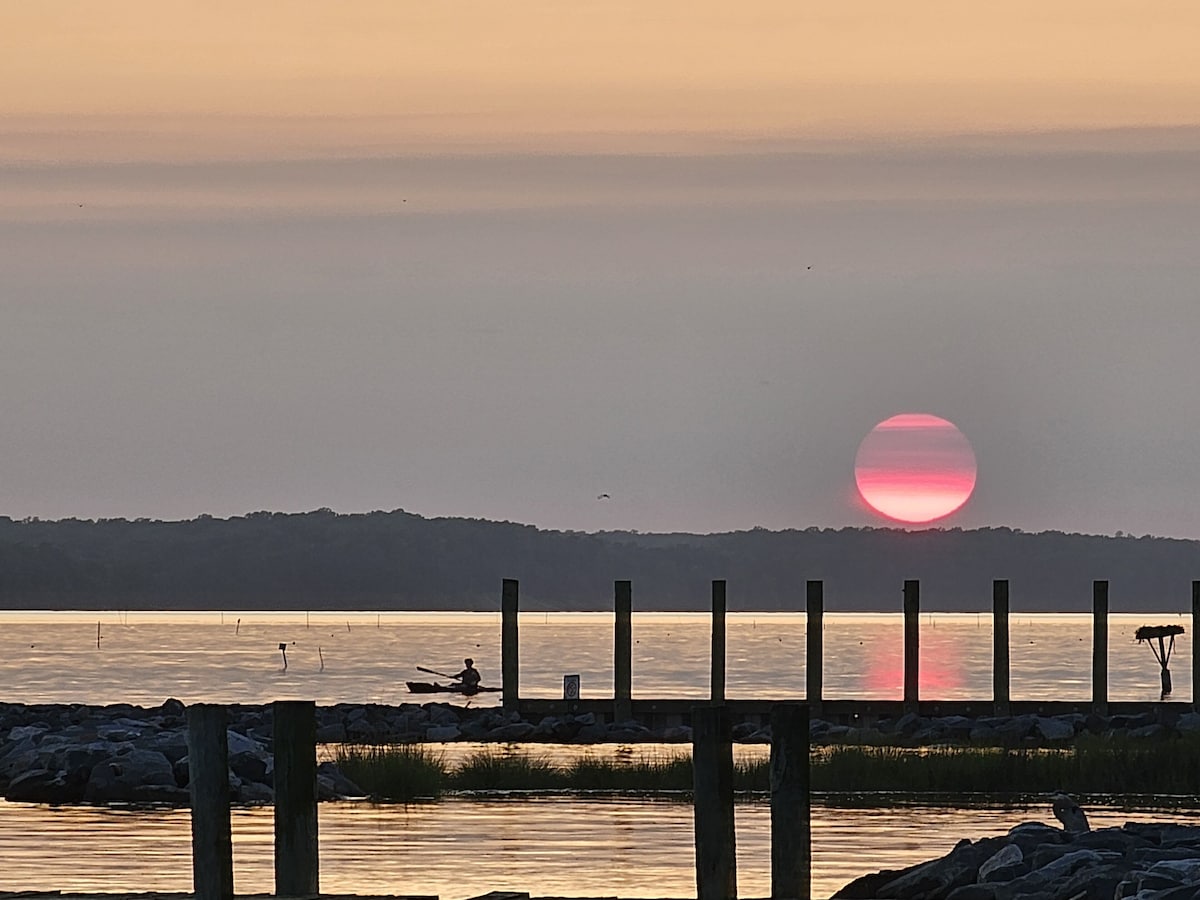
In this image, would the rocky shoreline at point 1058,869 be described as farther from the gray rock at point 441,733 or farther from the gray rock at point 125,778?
the gray rock at point 441,733

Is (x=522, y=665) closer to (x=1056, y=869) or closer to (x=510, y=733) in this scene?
(x=510, y=733)

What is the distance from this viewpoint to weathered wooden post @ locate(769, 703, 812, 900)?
19.5m

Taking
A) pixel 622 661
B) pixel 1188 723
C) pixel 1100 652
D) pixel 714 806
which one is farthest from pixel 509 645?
pixel 714 806

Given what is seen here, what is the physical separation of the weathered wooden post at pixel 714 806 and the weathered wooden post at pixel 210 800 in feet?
11.5

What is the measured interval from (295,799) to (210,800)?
76 cm

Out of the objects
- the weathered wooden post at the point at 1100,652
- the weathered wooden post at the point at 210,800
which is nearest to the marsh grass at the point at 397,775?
the weathered wooden post at the point at 210,800

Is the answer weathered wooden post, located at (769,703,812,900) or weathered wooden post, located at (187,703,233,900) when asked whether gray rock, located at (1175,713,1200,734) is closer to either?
weathered wooden post, located at (769,703,812,900)

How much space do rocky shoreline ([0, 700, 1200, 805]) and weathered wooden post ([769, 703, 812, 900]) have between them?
50.8 feet

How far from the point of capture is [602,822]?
31.5 m

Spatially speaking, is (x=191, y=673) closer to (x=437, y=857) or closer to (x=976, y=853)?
(x=437, y=857)

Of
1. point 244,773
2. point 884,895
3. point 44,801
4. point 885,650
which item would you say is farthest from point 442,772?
point 885,650

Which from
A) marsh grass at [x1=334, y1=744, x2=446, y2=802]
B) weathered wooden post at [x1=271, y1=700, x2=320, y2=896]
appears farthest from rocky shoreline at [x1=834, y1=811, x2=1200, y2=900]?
marsh grass at [x1=334, y1=744, x2=446, y2=802]

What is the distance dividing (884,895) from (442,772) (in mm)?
15259

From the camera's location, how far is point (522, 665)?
398ft
